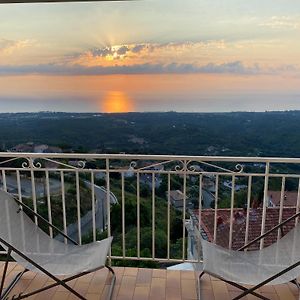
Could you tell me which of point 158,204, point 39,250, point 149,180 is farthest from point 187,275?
point 39,250

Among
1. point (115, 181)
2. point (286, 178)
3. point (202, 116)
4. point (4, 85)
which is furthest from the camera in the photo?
point (4, 85)

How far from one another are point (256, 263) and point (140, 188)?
3.60 ft

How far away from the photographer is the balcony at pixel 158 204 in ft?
8.78

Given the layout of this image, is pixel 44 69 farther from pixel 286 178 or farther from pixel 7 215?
pixel 286 178

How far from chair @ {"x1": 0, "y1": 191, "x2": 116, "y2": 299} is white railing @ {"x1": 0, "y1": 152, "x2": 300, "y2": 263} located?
30cm

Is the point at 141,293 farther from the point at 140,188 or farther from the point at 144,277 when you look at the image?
the point at 140,188

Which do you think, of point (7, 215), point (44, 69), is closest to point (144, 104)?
point (44, 69)

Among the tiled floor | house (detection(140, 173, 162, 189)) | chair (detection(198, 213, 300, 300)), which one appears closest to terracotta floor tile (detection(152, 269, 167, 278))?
the tiled floor

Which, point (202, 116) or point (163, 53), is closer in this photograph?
point (202, 116)

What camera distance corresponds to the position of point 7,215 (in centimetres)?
250

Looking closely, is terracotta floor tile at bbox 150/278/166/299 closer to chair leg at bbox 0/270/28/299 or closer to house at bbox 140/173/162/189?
house at bbox 140/173/162/189

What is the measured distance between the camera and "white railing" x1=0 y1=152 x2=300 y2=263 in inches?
107

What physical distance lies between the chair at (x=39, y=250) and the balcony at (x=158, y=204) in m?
0.29

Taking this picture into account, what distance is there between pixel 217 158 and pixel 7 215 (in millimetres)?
1694
